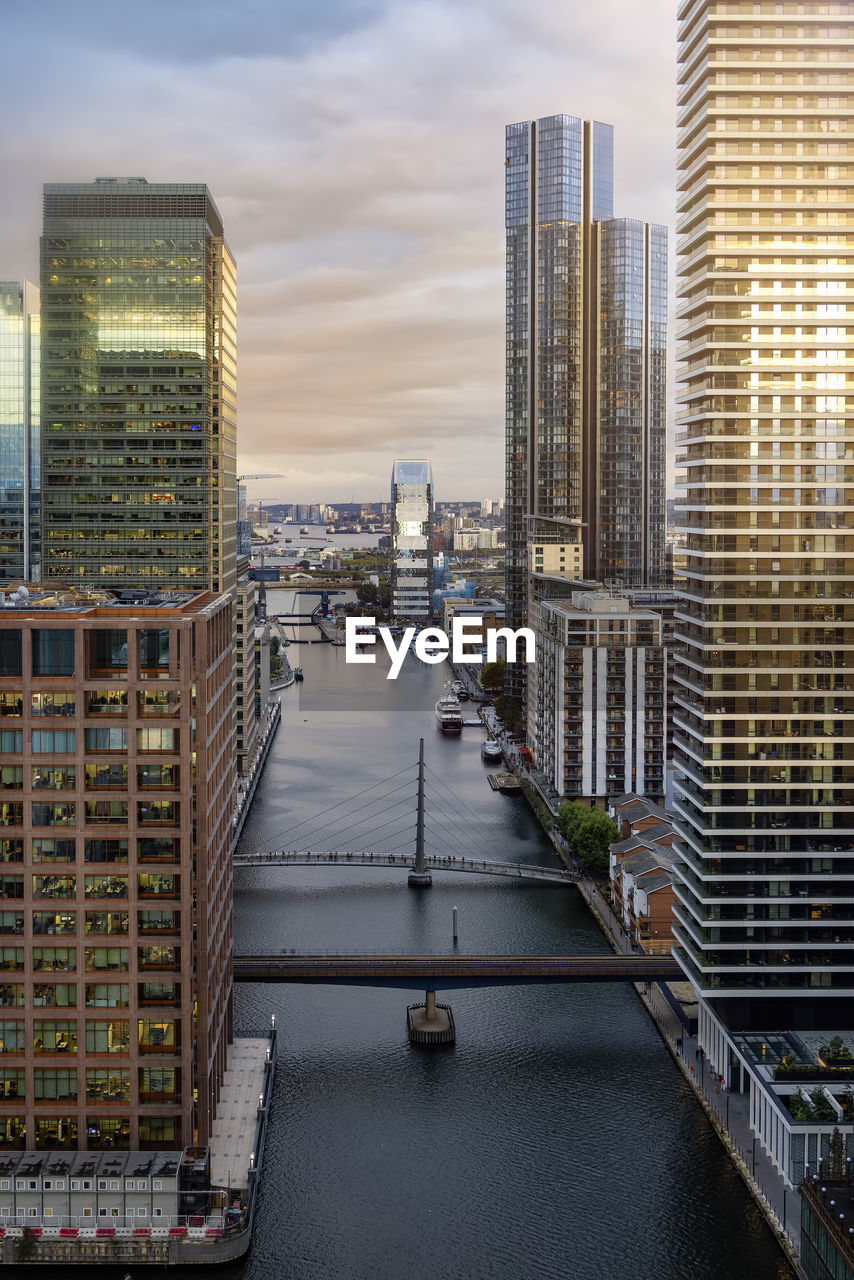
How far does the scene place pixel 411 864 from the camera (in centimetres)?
5153

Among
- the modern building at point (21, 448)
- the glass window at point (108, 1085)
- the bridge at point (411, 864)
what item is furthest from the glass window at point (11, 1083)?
the modern building at point (21, 448)

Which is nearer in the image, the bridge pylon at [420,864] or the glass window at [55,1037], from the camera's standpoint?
the glass window at [55,1037]

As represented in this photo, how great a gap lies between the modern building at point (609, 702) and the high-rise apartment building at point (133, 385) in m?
17.2

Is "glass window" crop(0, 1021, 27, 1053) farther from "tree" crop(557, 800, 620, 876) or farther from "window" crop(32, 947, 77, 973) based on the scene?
"tree" crop(557, 800, 620, 876)

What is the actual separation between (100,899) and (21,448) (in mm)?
56217

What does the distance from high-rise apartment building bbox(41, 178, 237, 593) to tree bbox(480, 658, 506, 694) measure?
45348 mm

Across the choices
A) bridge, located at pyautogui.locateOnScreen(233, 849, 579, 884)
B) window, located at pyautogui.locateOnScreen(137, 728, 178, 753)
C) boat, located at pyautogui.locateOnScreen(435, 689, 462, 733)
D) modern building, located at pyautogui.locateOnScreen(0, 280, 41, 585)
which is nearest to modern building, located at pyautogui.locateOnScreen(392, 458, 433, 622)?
boat, located at pyautogui.locateOnScreen(435, 689, 462, 733)

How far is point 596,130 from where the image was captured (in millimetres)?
93250

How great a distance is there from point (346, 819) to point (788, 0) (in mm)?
41156

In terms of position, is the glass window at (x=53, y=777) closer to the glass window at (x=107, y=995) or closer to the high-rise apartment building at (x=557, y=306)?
the glass window at (x=107, y=995)

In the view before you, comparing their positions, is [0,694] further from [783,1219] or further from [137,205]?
[137,205]

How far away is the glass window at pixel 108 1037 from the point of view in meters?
26.3

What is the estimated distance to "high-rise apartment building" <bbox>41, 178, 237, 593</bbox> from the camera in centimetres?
5809

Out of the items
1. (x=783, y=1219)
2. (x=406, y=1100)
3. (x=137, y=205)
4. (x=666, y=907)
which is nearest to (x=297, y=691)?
(x=137, y=205)
